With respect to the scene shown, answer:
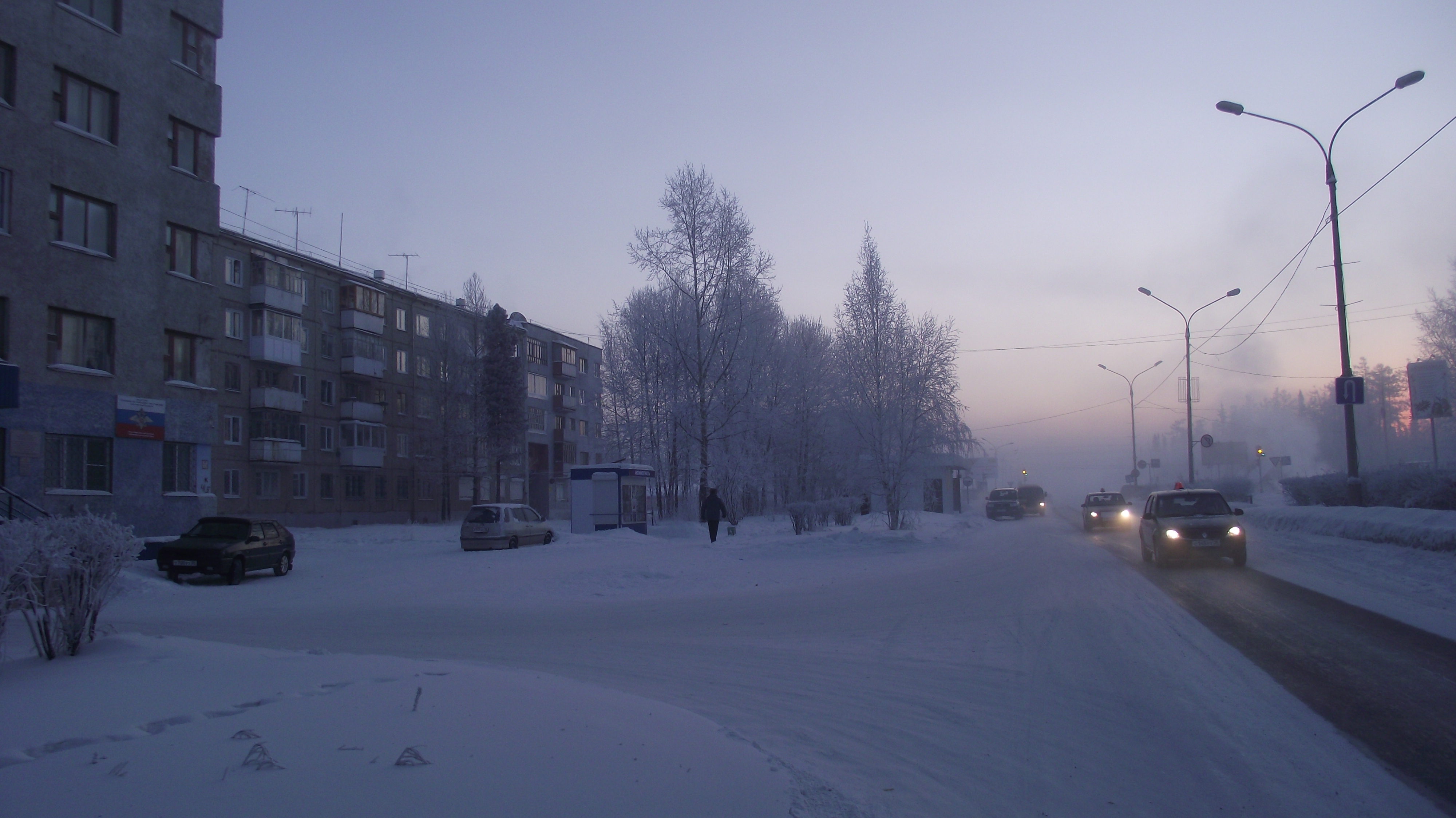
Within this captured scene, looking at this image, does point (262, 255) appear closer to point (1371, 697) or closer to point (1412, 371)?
point (1371, 697)

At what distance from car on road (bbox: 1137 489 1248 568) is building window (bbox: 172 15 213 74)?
30.2 meters

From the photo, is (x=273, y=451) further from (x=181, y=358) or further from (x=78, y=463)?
(x=78, y=463)

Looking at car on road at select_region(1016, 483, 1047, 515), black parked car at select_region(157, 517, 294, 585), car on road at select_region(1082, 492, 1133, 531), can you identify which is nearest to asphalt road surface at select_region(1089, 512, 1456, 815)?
black parked car at select_region(157, 517, 294, 585)

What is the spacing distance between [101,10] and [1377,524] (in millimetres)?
36334

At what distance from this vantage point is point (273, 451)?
143 feet

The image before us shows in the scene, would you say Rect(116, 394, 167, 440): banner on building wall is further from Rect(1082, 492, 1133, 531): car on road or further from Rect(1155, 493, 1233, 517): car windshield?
Rect(1082, 492, 1133, 531): car on road

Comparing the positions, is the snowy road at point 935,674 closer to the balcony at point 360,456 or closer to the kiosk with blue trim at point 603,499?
the kiosk with blue trim at point 603,499

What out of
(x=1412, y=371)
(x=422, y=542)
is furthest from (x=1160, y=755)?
(x=1412, y=371)

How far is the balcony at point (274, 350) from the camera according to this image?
4341 cm

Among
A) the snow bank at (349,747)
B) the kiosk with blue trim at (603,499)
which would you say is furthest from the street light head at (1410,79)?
the kiosk with blue trim at (603,499)

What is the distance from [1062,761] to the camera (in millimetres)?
5879

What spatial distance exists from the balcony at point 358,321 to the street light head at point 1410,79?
49.0 m

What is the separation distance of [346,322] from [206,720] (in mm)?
49462

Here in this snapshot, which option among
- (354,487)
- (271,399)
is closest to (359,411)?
(354,487)
